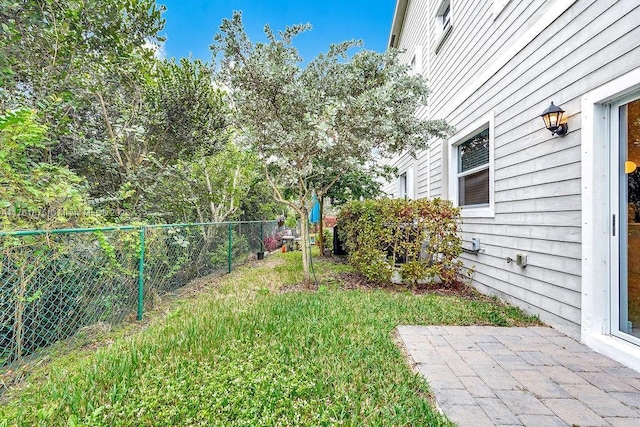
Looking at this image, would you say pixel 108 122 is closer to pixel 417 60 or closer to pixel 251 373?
pixel 251 373

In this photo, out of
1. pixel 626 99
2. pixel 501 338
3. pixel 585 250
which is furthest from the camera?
pixel 501 338

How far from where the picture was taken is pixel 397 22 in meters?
9.87

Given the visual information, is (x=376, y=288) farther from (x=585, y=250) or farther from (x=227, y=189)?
(x=227, y=189)

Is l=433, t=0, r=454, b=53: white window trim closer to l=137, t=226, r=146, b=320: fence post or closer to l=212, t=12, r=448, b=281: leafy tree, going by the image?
l=212, t=12, r=448, b=281: leafy tree

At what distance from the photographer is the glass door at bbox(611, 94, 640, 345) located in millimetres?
2371

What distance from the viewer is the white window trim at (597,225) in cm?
249

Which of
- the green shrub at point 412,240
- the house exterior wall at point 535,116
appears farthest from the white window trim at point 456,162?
the green shrub at point 412,240

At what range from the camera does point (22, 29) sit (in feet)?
11.9

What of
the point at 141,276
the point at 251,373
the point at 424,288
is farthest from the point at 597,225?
the point at 141,276

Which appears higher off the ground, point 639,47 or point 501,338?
point 639,47

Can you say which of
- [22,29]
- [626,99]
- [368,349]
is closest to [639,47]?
[626,99]

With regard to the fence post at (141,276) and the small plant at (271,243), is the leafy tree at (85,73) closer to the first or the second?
the fence post at (141,276)

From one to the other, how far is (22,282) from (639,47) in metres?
5.15

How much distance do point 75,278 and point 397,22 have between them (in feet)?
35.9
